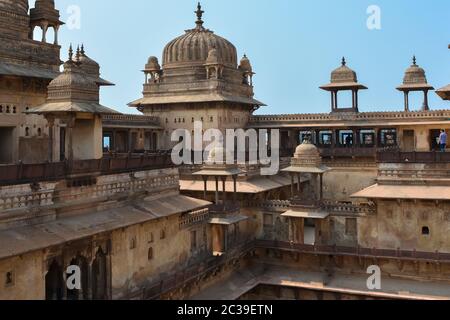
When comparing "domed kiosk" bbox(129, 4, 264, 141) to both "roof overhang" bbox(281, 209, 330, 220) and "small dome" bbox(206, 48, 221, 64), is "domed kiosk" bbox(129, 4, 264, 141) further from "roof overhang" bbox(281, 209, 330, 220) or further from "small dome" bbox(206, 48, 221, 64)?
"roof overhang" bbox(281, 209, 330, 220)

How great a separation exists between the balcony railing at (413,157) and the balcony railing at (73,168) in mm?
11092

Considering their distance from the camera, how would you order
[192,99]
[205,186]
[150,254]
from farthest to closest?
[192,99] < [205,186] < [150,254]

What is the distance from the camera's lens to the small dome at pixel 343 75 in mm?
37581

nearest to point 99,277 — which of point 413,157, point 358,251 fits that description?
point 358,251

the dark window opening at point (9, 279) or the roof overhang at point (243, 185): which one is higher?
the roof overhang at point (243, 185)

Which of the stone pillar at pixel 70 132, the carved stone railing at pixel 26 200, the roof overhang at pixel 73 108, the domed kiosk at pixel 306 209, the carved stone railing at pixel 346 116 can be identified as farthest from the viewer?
the carved stone railing at pixel 346 116

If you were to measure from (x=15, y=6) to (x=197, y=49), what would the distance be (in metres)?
17.8

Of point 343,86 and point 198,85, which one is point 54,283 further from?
point 343,86

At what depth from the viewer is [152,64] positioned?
4025cm

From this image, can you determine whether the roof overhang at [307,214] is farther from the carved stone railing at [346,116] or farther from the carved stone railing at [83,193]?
the carved stone railing at [346,116]

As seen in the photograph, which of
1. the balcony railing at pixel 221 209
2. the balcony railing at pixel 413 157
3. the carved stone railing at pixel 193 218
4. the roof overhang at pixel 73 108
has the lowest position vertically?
the carved stone railing at pixel 193 218

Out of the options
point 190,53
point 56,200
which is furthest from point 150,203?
point 190,53

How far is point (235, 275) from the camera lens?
25703 millimetres

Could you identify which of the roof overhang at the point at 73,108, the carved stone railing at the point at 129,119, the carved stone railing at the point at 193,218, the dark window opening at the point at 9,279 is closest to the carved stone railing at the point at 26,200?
the dark window opening at the point at 9,279
